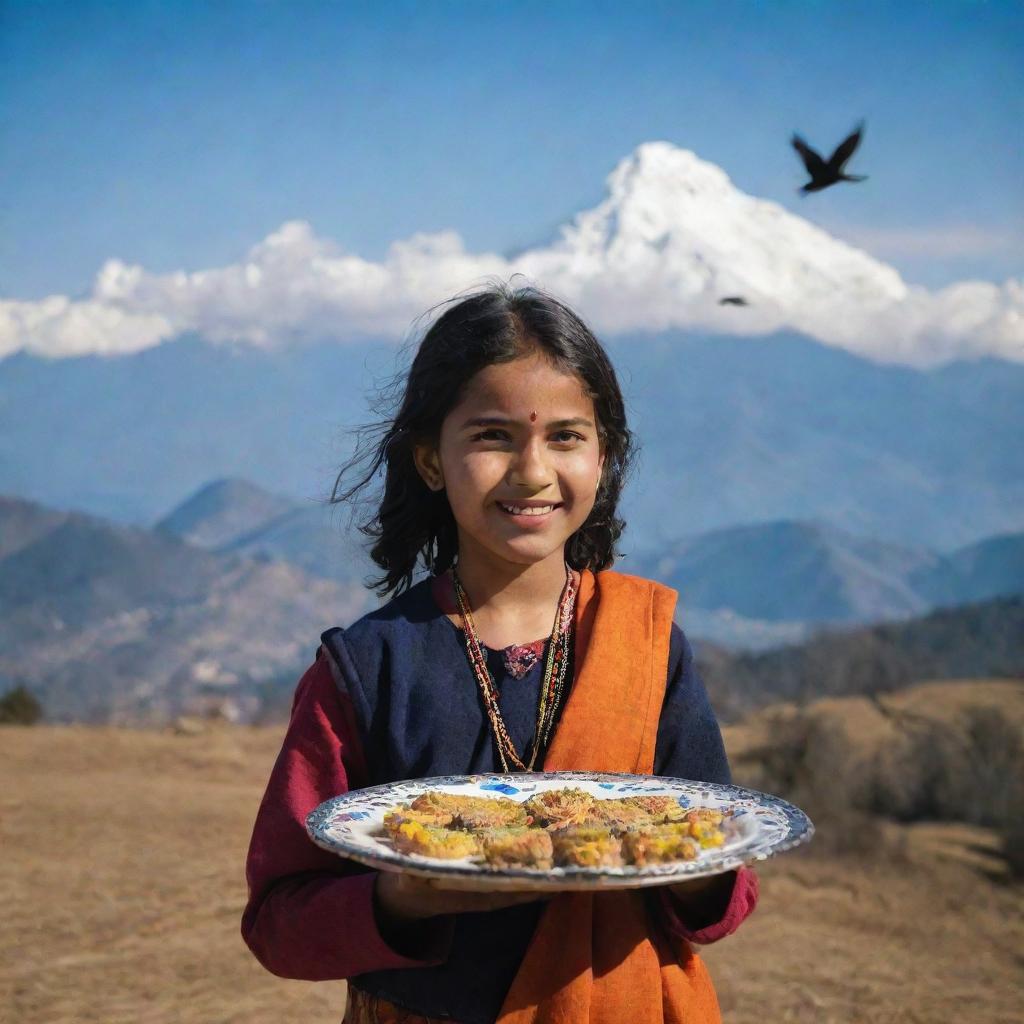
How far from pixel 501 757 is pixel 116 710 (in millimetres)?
15152

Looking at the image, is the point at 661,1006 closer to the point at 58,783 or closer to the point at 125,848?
the point at 125,848

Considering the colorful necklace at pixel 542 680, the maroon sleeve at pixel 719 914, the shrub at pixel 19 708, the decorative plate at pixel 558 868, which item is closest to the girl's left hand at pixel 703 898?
the maroon sleeve at pixel 719 914

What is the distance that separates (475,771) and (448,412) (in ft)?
2.00

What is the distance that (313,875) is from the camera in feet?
6.92

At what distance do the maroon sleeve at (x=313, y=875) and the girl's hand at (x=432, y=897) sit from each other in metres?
0.06

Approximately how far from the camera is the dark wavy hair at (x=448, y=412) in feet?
7.47

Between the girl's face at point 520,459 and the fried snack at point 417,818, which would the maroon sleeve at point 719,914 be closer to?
the fried snack at point 417,818

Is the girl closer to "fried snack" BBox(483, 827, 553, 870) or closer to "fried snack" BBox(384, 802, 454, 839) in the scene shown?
"fried snack" BBox(384, 802, 454, 839)

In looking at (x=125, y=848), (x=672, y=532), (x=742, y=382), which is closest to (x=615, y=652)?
(x=125, y=848)

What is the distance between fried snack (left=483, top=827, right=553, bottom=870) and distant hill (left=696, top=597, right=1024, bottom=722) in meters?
13.3

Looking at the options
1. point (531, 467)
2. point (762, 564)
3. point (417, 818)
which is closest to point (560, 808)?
point (417, 818)

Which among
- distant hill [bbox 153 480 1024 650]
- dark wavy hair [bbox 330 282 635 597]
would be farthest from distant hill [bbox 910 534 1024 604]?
dark wavy hair [bbox 330 282 635 597]

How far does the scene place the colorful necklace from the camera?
2209 mm

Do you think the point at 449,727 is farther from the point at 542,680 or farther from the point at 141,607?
the point at 141,607
